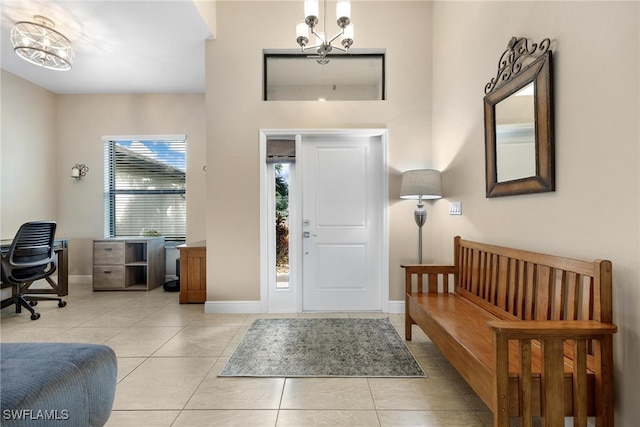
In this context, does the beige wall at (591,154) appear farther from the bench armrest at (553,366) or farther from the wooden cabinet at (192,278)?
the wooden cabinet at (192,278)

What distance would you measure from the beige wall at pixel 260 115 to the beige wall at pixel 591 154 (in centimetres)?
113

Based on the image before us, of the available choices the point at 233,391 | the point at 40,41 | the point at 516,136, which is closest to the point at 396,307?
the point at 233,391

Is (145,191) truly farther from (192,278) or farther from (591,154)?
(591,154)

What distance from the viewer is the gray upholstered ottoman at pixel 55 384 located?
3.07ft

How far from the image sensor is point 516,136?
6.45 feet

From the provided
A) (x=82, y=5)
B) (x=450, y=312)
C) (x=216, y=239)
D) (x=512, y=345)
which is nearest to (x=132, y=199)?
(x=216, y=239)

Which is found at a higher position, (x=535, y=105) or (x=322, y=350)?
(x=535, y=105)

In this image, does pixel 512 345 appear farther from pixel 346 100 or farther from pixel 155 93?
pixel 155 93

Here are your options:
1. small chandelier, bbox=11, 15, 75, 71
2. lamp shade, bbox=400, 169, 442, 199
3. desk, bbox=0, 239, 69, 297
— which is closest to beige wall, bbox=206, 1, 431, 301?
lamp shade, bbox=400, 169, 442, 199

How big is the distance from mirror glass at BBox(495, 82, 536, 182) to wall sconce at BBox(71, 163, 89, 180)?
573 centimetres

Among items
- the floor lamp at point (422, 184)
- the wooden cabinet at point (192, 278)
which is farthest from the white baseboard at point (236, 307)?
the floor lamp at point (422, 184)

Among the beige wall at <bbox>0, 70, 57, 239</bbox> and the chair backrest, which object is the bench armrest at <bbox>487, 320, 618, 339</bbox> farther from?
the beige wall at <bbox>0, 70, 57, 239</bbox>

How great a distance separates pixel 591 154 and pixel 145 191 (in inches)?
216

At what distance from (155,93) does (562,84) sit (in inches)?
204
